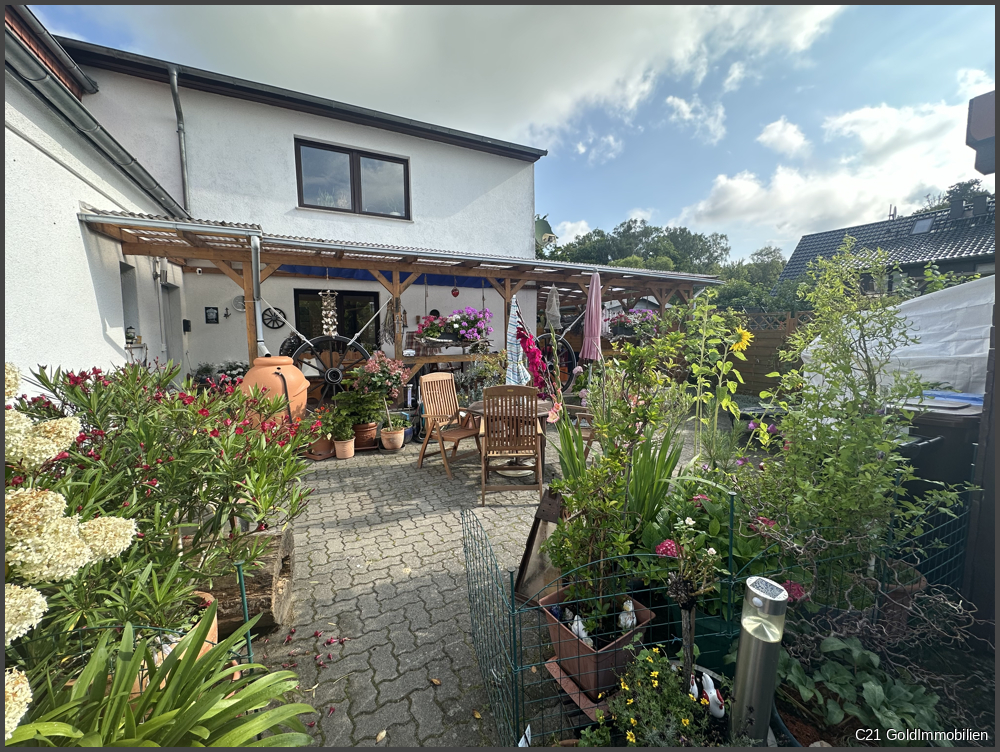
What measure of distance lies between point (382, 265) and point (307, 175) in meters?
3.06

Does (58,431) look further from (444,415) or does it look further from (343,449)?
(343,449)

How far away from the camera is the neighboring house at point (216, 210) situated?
10.5 feet

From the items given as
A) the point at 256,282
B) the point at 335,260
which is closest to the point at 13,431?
the point at 256,282

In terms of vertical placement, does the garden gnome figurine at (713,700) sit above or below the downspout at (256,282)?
below

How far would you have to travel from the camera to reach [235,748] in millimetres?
1079

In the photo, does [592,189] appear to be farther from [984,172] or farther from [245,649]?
[245,649]

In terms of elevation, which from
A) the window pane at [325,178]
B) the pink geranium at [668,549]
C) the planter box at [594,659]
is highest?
the window pane at [325,178]

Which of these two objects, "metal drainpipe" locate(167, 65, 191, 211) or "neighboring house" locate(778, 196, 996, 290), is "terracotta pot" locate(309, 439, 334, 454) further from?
"neighboring house" locate(778, 196, 996, 290)

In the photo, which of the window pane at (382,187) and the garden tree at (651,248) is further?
the garden tree at (651,248)

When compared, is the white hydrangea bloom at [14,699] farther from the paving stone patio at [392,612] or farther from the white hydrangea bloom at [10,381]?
the paving stone patio at [392,612]

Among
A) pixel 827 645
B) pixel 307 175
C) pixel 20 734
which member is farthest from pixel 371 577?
pixel 307 175

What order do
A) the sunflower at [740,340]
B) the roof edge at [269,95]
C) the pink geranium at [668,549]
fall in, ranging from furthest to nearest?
the roof edge at [269,95], the sunflower at [740,340], the pink geranium at [668,549]

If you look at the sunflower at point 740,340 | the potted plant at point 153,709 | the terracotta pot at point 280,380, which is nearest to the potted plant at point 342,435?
the terracotta pot at point 280,380

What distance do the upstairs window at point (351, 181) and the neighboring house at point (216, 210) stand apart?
1.1 inches
